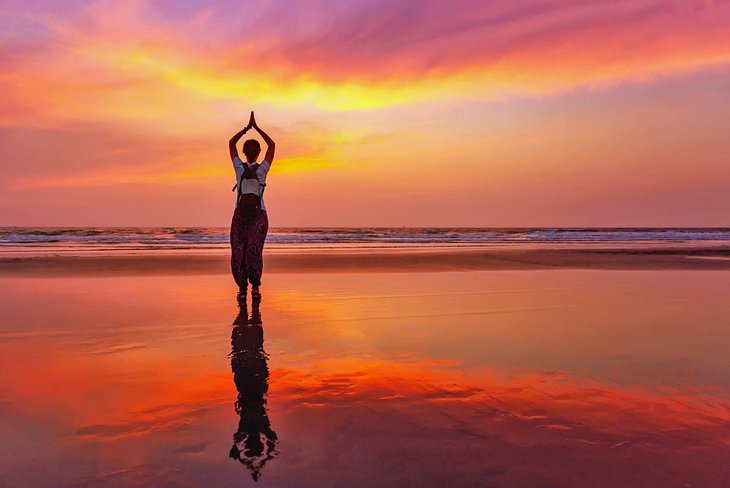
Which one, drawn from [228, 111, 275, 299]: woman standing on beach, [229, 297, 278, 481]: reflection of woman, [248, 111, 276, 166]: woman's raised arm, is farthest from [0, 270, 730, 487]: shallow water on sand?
[248, 111, 276, 166]: woman's raised arm

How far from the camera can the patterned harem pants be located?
26.6 ft

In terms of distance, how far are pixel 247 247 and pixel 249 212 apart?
0.56 meters

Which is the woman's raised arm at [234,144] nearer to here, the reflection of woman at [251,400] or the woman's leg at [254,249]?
the woman's leg at [254,249]

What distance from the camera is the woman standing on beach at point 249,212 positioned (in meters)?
7.81

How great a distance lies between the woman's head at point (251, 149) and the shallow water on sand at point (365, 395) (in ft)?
7.64

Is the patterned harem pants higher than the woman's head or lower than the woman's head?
lower

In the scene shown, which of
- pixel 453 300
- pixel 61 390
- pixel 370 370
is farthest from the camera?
pixel 453 300

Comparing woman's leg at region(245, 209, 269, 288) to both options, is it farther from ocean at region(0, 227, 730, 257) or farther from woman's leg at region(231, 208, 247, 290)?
ocean at region(0, 227, 730, 257)

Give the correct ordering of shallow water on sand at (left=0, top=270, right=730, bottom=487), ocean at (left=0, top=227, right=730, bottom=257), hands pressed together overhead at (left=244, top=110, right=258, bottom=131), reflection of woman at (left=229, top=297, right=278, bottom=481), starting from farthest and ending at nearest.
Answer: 1. ocean at (left=0, top=227, right=730, bottom=257)
2. hands pressed together overhead at (left=244, top=110, right=258, bottom=131)
3. reflection of woman at (left=229, top=297, right=278, bottom=481)
4. shallow water on sand at (left=0, top=270, right=730, bottom=487)

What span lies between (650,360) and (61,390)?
4.81 meters

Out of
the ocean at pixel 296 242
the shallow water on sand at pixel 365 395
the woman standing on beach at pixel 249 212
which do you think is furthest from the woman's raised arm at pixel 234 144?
the ocean at pixel 296 242

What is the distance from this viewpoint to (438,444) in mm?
2787

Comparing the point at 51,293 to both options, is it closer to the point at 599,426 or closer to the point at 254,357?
the point at 254,357

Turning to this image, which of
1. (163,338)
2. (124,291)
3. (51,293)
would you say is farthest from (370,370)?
(51,293)
